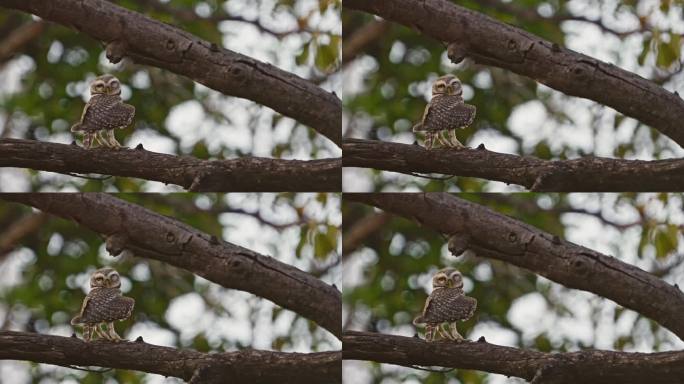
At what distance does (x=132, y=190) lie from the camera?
9.34ft

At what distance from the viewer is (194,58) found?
2852mm

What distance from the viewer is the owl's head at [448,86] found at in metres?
2.80

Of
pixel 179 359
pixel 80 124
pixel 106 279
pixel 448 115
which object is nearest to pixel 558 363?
pixel 448 115

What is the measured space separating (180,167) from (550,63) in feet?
3.71

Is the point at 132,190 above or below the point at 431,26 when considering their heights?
below

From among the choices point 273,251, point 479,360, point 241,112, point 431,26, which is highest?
point 431,26

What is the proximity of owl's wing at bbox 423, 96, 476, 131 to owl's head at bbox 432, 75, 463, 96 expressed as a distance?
21mm

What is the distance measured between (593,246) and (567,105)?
0.42 metres

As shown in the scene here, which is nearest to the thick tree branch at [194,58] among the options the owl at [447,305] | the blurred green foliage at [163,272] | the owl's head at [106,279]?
the blurred green foliage at [163,272]

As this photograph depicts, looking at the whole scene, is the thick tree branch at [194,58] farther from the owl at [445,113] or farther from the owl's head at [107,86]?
the owl at [445,113]

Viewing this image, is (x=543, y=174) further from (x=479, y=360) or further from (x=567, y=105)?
(x=479, y=360)

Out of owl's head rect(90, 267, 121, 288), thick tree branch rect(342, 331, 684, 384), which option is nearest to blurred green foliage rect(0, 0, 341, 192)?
owl's head rect(90, 267, 121, 288)

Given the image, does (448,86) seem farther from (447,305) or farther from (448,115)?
(447,305)

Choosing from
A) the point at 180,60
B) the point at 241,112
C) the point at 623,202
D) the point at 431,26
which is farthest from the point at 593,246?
the point at 180,60
